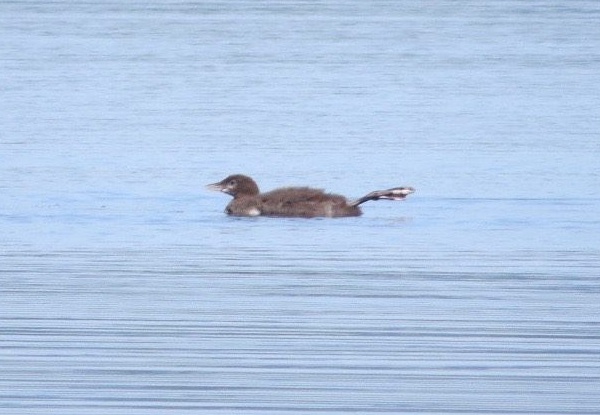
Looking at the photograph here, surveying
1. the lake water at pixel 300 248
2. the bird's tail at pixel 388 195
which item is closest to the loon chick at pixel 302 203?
the bird's tail at pixel 388 195

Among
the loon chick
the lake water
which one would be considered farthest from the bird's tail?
the lake water

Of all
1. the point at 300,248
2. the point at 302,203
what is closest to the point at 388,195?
the point at 302,203

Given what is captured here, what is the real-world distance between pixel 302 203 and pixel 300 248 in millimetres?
1608

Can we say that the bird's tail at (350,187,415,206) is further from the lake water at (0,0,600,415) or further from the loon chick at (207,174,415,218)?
the lake water at (0,0,600,415)

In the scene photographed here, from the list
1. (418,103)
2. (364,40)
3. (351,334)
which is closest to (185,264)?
(351,334)

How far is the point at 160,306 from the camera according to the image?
9.24 metres

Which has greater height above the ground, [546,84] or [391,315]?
[546,84]

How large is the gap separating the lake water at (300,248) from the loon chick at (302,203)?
129 mm

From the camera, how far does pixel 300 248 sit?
1153 cm

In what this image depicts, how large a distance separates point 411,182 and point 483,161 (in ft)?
5.29

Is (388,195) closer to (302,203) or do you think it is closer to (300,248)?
(302,203)

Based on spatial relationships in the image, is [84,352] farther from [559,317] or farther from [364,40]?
[364,40]

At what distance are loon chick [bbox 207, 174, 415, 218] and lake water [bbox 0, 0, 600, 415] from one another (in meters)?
0.13

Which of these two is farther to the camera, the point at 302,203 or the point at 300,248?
the point at 302,203
